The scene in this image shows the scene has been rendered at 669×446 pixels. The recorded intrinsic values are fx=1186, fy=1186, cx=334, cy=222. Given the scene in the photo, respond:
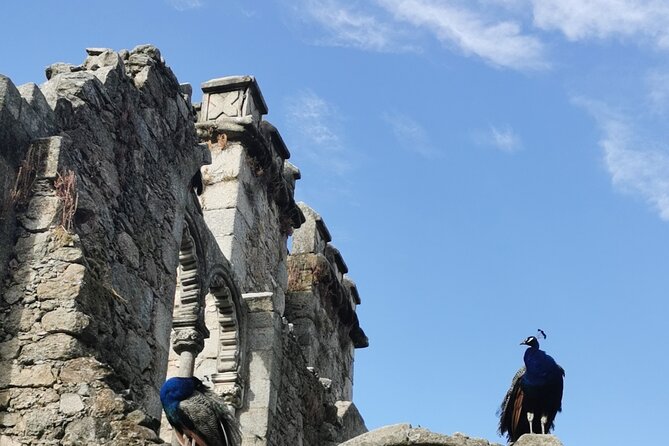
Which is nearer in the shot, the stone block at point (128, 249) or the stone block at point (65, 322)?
the stone block at point (65, 322)

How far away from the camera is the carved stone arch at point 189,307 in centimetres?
1030

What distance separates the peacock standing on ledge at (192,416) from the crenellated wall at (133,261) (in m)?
0.27

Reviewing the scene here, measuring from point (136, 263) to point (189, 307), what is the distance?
188cm

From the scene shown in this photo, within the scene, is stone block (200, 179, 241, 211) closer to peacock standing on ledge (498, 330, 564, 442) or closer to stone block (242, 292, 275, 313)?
stone block (242, 292, 275, 313)

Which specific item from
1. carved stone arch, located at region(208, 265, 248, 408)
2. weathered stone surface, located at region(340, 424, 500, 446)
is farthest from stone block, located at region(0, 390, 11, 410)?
carved stone arch, located at region(208, 265, 248, 408)

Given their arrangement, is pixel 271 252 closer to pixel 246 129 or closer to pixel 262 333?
pixel 246 129

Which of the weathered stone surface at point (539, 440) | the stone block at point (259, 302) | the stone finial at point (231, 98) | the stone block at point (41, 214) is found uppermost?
the stone finial at point (231, 98)

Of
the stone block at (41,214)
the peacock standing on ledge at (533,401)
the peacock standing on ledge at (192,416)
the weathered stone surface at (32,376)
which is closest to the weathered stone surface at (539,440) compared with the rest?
the peacock standing on ledge at (533,401)

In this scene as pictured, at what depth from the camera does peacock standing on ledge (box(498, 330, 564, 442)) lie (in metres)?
8.27

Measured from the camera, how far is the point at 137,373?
8141 mm

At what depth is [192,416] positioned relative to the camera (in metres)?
7.03

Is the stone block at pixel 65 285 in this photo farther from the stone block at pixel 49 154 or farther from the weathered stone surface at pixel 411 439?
the weathered stone surface at pixel 411 439

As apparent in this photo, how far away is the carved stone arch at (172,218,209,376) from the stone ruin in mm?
14

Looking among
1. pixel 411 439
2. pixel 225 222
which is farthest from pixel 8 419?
pixel 225 222
